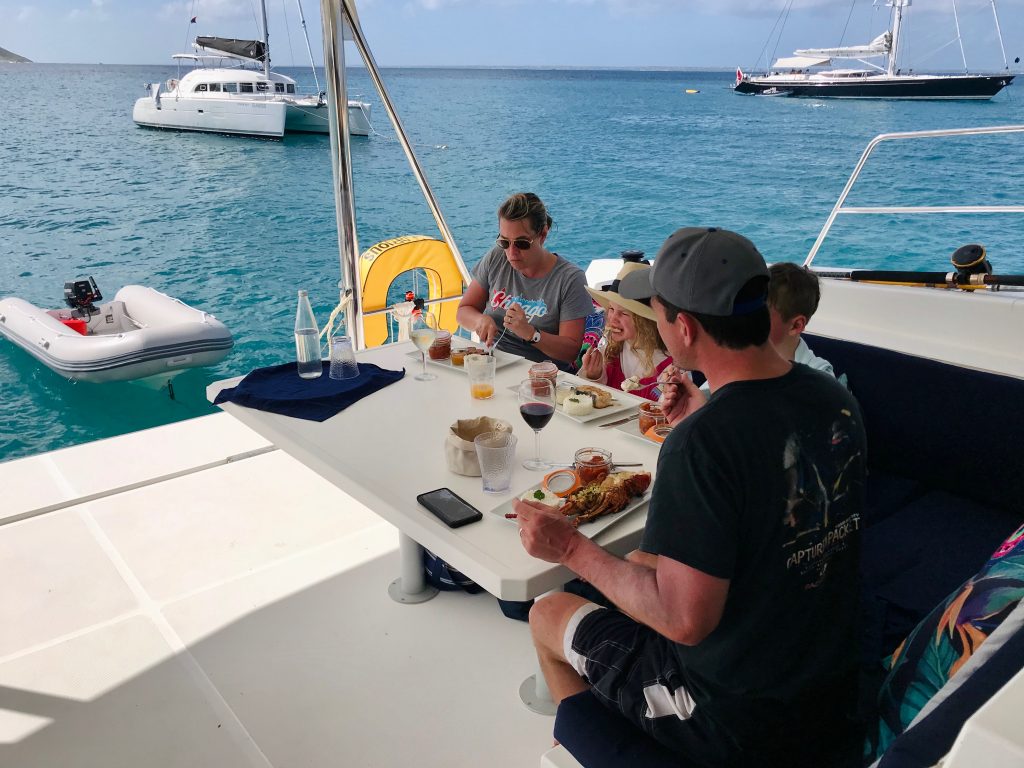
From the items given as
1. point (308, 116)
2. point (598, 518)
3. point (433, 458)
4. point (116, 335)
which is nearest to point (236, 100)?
point (308, 116)

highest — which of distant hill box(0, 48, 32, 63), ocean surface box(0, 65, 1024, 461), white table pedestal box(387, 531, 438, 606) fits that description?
distant hill box(0, 48, 32, 63)

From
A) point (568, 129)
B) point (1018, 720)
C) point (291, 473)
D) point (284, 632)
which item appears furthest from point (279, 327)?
point (568, 129)

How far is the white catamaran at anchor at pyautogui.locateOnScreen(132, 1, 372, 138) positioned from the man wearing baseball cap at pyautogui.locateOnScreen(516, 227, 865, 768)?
2494 centimetres

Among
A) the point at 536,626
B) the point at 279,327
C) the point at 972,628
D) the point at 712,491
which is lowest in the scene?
the point at 279,327

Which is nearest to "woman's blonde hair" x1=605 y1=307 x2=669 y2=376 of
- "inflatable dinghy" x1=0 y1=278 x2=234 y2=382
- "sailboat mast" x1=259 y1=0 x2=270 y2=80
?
"inflatable dinghy" x1=0 y1=278 x2=234 y2=382

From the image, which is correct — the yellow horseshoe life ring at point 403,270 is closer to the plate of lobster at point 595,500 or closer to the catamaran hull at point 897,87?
the plate of lobster at point 595,500

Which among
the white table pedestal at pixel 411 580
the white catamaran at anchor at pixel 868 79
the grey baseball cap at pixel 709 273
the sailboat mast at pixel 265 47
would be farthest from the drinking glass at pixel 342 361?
the white catamaran at anchor at pixel 868 79

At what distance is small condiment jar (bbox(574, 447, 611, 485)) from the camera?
1363 mm

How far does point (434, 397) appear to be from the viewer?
1873mm

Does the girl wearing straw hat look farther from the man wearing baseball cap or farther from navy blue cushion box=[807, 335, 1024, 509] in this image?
the man wearing baseball cap

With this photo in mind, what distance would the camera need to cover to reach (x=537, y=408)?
1.45 m

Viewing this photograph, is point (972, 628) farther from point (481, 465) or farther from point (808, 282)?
point (808, 282)

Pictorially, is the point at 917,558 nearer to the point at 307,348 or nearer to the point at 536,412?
the point at 536,412

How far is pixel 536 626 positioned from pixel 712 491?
21.8 inches
